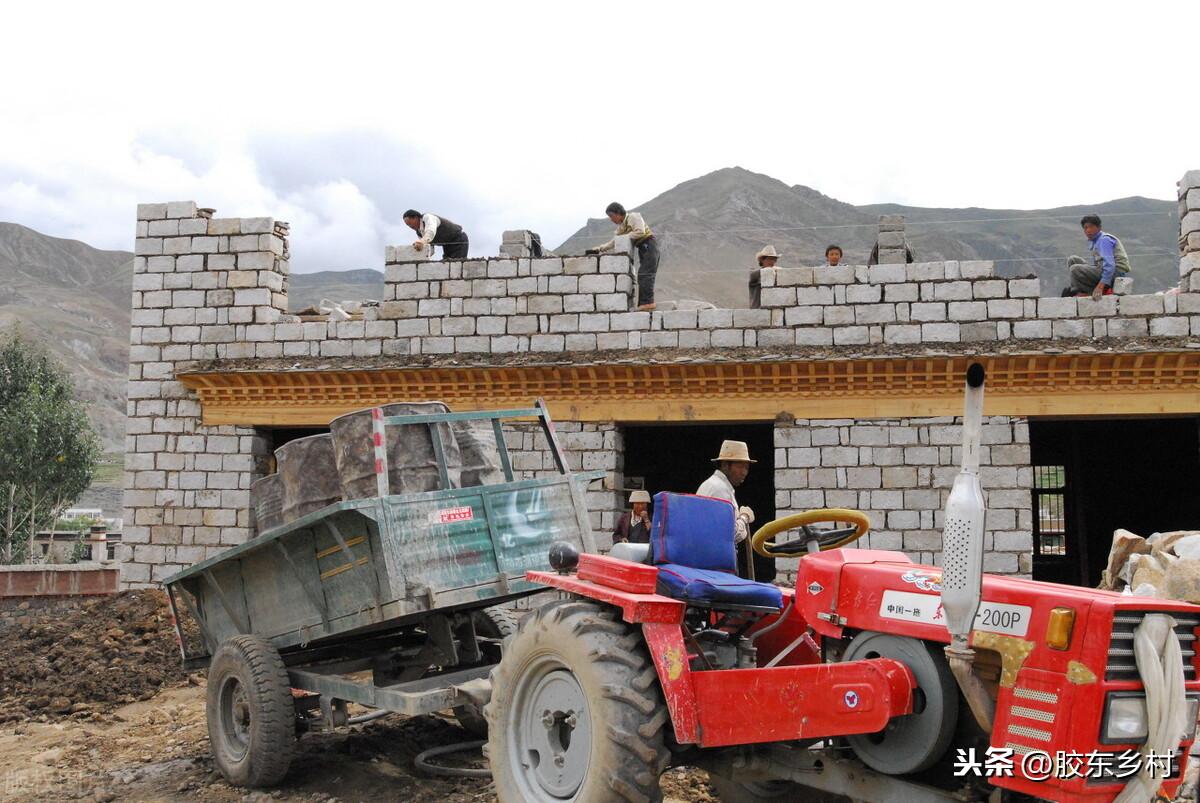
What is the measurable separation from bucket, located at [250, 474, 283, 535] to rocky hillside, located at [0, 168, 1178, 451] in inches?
2807

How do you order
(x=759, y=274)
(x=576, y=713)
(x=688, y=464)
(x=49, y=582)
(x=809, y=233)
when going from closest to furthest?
(x=576, y=713) → (x=759, y=274) → (x=49, y=582) → (x=688, y=464) → (x=809, y=233)

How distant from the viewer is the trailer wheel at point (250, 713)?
6.28 metres

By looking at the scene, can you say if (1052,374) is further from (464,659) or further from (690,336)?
(464,659)

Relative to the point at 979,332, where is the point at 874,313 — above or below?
above

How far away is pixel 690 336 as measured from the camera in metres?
10.8

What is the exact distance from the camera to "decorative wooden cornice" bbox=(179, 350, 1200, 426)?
996 cm

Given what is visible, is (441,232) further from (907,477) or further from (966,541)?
(966,541)

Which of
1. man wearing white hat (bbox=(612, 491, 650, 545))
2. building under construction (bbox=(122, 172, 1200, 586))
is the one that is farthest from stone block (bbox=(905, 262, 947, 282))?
man wearing white hat (bbox=(612, 491, 650, 545))

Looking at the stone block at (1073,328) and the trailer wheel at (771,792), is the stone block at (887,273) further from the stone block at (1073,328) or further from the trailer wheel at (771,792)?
the trailer wheel at (771,792)

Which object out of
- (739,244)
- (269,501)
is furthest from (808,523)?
(739,244)

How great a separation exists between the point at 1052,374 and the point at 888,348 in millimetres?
1581

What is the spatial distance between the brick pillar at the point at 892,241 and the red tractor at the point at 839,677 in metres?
6.30

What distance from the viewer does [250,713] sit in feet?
20.8

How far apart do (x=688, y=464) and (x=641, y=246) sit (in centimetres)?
561
